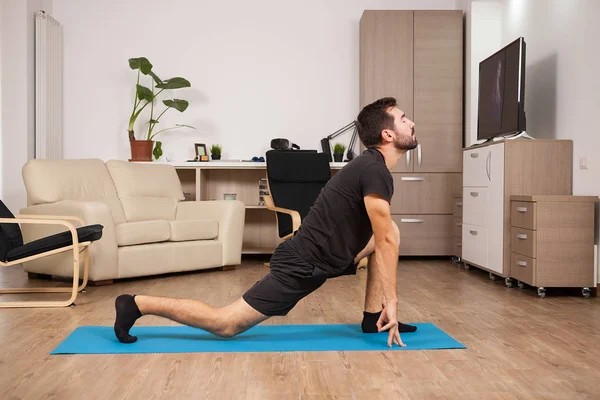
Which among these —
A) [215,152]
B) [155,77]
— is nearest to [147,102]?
[155,77]

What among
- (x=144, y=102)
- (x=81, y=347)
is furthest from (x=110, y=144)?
(x=81, y=347)

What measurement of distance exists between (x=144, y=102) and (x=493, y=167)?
3.69 metres

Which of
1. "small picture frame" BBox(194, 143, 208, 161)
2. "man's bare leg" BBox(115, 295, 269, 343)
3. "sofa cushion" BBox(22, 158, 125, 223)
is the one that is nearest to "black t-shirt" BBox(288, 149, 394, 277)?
"man's bare leg" BBox(115, 295, 269, 343)

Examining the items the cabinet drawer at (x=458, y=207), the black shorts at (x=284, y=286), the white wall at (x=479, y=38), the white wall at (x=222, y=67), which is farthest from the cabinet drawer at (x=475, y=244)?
the black shorts at (x=284, y=286)

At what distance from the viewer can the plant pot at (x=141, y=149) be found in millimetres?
5957

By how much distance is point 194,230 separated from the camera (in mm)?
4902

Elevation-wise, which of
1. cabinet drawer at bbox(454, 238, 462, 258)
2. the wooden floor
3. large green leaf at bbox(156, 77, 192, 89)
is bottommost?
the wooden floor

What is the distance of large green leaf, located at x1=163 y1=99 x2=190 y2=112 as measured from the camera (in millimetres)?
5957

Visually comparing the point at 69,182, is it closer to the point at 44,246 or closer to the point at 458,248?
the point at 44,246

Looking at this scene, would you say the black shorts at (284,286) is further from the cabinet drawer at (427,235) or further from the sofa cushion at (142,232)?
the cabinet drawer at (427,235)

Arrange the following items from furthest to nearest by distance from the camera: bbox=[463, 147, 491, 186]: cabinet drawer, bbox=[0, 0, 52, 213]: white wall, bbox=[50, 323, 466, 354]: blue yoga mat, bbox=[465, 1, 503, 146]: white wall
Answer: bbox=[465, 1, 503, 146]: white wall, bbox=[0, 0, 52, 213]: white wall, bbox=[463, 147, 491, 186]: cabinet drawer, bbox=[50, 323, 466, 354]: blue yoga mat

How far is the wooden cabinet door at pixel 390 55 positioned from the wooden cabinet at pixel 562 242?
7.56ft

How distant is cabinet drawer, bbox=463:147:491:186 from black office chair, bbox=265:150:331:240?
46.7 inches

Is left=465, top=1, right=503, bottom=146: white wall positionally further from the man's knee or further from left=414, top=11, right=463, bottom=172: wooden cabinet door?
the man's knee
